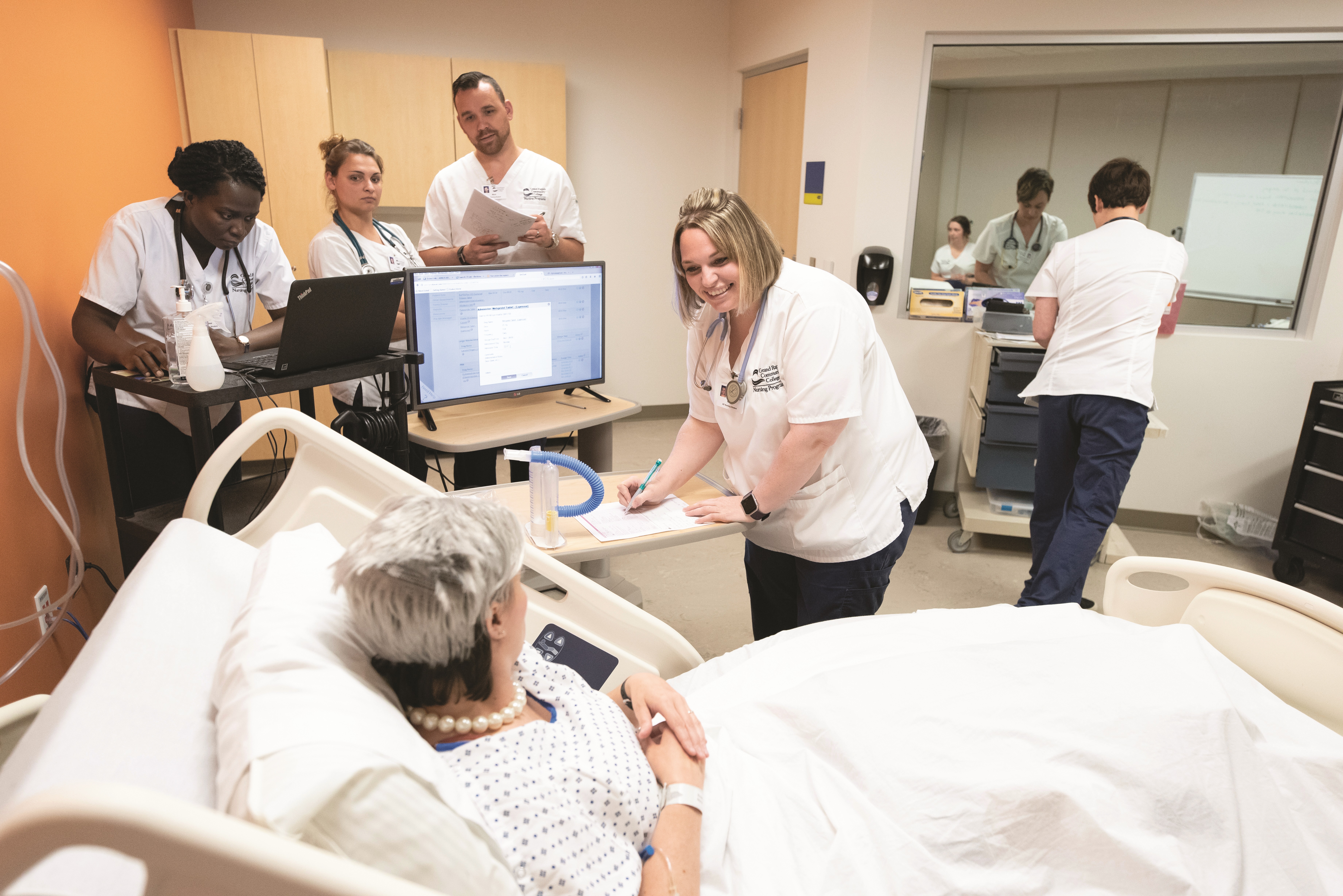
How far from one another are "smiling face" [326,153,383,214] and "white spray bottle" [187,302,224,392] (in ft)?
3.75

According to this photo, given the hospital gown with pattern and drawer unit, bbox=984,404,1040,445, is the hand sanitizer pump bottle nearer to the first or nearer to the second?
the hospital gown with pattern

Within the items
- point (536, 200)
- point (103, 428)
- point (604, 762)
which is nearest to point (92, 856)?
point (604, 762)

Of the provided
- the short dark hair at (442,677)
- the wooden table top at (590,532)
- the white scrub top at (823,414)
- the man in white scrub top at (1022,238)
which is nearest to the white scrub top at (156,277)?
the wooden table top at (590,532)

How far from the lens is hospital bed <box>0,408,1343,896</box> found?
0.59 metres

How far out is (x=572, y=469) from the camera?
1.93 meters

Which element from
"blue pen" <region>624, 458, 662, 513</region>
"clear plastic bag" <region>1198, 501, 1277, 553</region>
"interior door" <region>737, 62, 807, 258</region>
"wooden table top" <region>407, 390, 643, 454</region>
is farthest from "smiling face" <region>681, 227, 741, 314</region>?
"clear plastic bag" <region>1198, 501, 1277, 553</region>

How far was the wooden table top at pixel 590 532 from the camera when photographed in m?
1.78

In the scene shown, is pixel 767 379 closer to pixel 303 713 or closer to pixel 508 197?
pixel 303 713

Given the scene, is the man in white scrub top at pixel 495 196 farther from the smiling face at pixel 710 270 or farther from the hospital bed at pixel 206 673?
the hospital bed at pixel 206 673

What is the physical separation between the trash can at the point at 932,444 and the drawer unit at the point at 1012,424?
1.06 ft

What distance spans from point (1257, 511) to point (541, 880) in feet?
12.9

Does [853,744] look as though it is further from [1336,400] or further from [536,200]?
[1336,400]

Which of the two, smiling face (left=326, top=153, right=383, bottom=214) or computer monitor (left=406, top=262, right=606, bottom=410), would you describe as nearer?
computer monitor (left=406, top=262, right=606, bottom=410)

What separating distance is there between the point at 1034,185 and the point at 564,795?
3.80m
